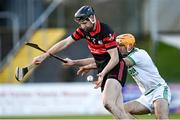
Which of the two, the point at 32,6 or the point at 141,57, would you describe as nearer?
the point at 141,57

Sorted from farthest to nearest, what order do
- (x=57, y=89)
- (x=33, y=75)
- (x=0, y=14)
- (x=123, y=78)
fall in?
1. (x=0, y=14)
2. (x=33, y=75)
3. (x=57, y=89)
4. (x=123, y=78)

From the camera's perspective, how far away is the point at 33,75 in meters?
35.4

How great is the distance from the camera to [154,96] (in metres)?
17.7

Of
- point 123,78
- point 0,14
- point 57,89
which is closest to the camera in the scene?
point 123,78

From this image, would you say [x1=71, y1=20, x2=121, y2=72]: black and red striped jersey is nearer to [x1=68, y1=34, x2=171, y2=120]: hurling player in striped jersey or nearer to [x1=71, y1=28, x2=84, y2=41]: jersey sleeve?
[x1=71, y1=28, x2=84, y2=41]: jersey sleeve

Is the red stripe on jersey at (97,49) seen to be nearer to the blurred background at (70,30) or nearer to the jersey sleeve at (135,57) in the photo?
the jersey sleeve at (135,57)

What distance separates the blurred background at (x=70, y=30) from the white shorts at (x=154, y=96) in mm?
16424

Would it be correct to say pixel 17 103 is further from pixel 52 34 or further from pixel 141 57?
Result: pixel 141 57

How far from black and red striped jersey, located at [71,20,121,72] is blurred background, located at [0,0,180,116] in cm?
1706

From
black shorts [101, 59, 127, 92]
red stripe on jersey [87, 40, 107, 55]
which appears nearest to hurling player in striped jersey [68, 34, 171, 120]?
black shorts [101, 59, 127, 92]

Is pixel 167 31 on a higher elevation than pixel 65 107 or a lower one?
higher

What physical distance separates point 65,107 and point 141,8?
25.1 ft

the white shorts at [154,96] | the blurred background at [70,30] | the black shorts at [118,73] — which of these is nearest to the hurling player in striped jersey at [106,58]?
the black shorts at [118,73]

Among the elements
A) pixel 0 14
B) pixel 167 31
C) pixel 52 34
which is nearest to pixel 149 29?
pixel 167 31
